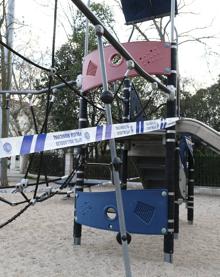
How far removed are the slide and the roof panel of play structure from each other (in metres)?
2.18

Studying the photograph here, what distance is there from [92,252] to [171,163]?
1520 mm

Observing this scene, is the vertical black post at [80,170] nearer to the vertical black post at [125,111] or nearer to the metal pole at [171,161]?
the vertical black post at [125,111]

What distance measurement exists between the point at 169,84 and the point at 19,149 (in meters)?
3.21

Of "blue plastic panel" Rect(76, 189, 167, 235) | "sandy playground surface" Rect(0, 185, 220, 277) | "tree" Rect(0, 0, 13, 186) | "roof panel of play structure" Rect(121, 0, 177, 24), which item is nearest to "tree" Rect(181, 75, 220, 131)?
"tree" Rect(0, 0, 13, 186)

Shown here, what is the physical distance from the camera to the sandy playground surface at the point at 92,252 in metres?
4.69

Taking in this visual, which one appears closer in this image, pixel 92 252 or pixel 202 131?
pixel 202 131

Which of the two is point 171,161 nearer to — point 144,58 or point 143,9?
point 144,58

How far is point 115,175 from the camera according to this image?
321 cm

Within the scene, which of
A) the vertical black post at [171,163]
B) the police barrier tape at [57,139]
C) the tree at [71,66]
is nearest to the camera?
the police barrier tape at [57,139]

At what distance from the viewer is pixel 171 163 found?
5.21m

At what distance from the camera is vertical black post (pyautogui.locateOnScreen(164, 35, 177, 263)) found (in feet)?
16.6

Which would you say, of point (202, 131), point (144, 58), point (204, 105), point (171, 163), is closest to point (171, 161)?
point (171, 163)

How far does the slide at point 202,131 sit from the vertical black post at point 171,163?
10.6 inches

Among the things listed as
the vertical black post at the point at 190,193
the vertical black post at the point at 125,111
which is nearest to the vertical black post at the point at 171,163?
the vertical black post at the point at 125,111
